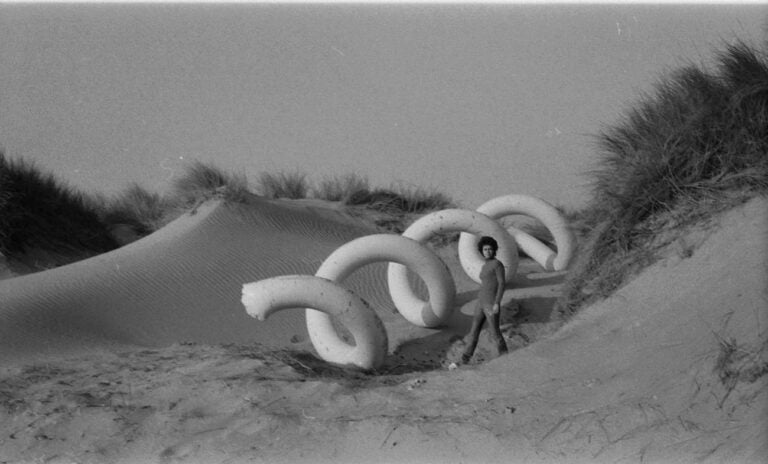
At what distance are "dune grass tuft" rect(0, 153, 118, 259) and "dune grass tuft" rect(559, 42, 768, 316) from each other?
10.3m

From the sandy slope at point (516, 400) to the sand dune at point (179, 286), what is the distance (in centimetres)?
253

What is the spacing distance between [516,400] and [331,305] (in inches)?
117

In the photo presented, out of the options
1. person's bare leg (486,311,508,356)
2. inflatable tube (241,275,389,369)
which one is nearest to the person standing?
person's bare leg (486,311,508,356)

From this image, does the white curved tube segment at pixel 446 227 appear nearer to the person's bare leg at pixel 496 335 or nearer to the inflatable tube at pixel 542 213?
the inflatable tube at pixel 542 213

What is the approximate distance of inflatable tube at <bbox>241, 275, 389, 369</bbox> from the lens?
7.64 meters

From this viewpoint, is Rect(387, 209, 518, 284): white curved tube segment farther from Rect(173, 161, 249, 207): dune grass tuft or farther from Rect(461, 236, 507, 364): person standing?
Rect(173, 161, 249, 207): dune grass tuft

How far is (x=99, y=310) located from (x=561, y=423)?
730 cm

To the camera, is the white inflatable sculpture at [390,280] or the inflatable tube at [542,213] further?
the inflatable tube at [542,213]

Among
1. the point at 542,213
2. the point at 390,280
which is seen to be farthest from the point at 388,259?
the point at 542,213

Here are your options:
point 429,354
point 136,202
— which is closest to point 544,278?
point 429,354

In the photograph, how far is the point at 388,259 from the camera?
9031 mm

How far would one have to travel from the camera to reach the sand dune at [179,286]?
966cm

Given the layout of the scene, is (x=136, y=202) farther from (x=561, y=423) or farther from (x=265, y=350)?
(x=561, y=423)

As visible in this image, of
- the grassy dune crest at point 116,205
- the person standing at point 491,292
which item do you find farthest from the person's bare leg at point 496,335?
the grassy dune crest at point 116,205
